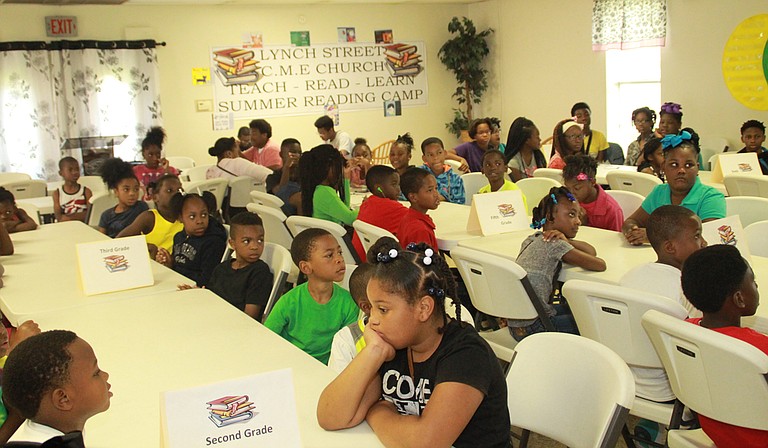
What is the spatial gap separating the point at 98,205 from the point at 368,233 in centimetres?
295

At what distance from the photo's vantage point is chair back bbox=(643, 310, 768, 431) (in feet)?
7.43

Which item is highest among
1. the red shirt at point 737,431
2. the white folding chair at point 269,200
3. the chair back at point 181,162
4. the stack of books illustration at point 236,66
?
the stack of books illustration at point 236,66

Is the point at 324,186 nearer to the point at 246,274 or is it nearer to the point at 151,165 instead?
the point at 246,274

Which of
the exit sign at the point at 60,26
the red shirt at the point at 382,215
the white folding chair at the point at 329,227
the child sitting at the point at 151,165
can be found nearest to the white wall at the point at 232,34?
the exit sign at the point at 60,26

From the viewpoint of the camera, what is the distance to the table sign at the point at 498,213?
181 inches

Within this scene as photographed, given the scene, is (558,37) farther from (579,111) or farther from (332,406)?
(332,406)

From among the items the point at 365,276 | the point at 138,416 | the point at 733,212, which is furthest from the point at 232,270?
the point at 733,212

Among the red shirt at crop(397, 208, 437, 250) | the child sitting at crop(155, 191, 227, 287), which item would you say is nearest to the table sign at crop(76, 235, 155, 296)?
the child sitting at crop(155, 191, 227, 287)

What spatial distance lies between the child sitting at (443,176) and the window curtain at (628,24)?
14.0 feet

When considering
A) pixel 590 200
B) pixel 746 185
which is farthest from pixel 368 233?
pixel 746 185

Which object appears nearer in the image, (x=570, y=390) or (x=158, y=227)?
(x=570, y=390)

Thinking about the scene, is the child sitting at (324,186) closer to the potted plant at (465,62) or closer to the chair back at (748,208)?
the chair back at (748,208)

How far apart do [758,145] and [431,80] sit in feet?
19.9

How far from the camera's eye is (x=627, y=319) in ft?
9.51
